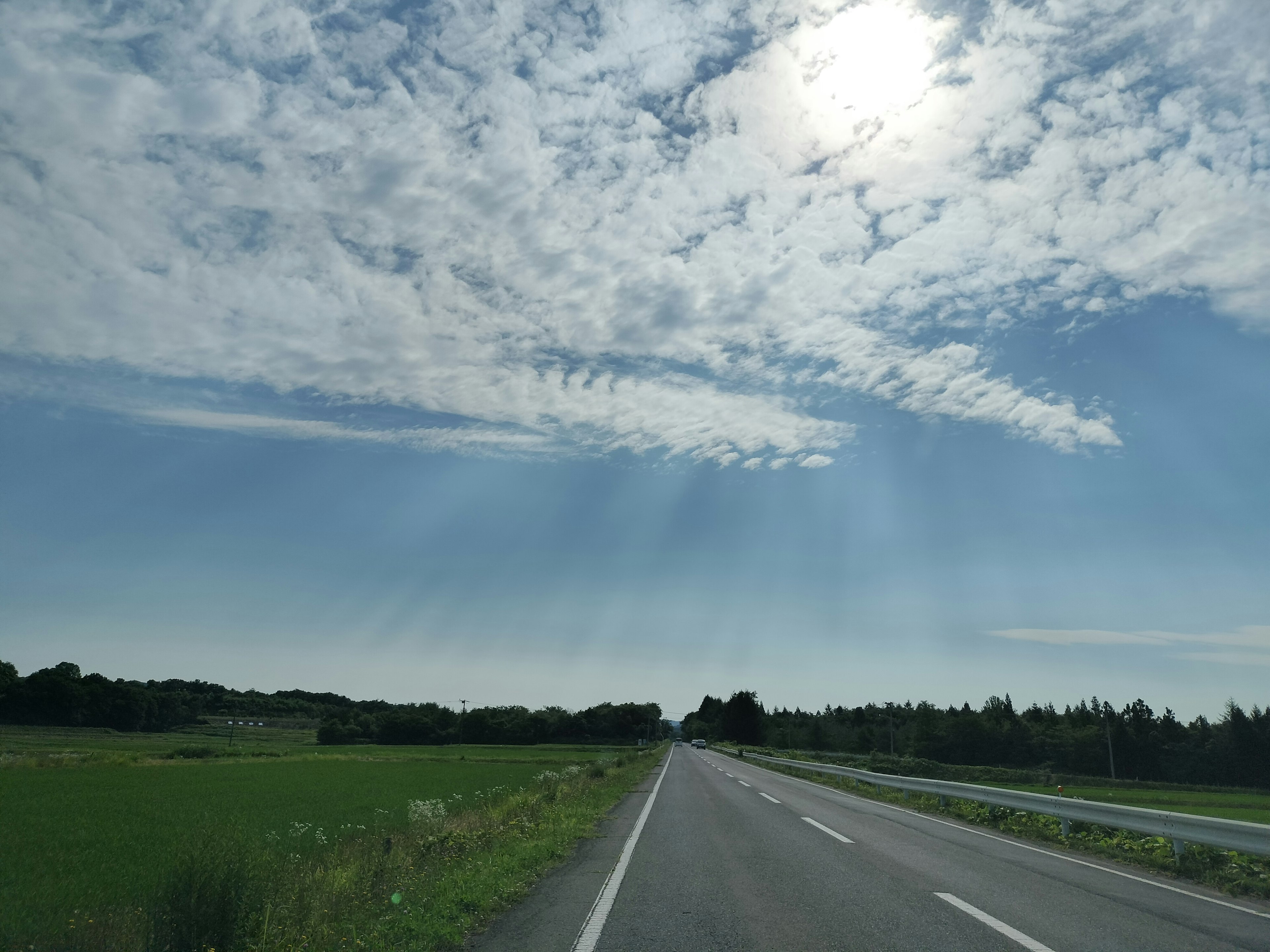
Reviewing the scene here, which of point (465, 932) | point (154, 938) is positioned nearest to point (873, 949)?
point (465, 932)

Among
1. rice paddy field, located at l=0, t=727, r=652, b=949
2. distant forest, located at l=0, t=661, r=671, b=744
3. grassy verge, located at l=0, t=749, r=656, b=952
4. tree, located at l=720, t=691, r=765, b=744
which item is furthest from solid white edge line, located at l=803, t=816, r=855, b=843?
tree, located at l=720, t=691, r=765, b=744

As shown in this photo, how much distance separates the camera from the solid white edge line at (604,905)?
6.28m

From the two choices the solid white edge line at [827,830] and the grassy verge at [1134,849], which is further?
the solid white edge line at [827,830]

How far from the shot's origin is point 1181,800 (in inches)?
1711

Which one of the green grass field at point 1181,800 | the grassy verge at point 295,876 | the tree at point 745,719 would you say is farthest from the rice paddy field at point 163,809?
the tree at point 745,719

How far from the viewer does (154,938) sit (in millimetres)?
6293

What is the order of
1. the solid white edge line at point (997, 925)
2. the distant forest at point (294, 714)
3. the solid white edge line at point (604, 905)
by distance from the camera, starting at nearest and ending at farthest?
1. the solid white edge line at point (997, 925)
2. the solid white edge line at point (604, 905)
3. the distant forest at point (294, 714)

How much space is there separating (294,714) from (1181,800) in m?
162

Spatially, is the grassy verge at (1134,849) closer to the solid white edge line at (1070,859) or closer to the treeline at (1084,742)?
the solid white edge line at (1070,859)

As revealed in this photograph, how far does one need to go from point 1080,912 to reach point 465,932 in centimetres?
622

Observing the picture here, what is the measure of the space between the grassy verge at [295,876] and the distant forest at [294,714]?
99.5 metres

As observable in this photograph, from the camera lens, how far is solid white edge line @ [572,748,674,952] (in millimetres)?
6277

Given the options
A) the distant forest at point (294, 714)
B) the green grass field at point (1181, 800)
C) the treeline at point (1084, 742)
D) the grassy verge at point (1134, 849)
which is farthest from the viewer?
the distant forest at point (294, 714)

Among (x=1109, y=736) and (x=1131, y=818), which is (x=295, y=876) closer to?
(x=1131, y=818)
